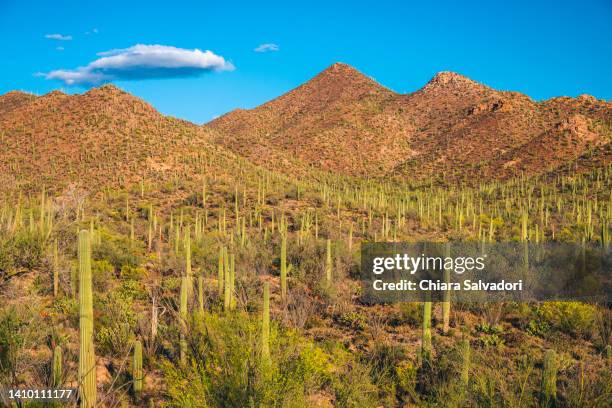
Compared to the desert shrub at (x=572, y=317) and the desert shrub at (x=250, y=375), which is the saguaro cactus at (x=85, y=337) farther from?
the desert shrub at (x=572, y=317)

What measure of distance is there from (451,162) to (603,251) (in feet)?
135

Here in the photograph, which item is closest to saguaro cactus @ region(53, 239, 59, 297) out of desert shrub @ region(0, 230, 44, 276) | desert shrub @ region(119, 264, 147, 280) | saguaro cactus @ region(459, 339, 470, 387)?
desert shrub @ region(0, 230, 44, 276)

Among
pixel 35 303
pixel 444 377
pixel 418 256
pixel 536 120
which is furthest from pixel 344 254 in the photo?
pixel 536 120

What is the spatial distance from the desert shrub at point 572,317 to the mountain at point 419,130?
36244 millimetres

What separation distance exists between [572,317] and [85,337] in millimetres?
11353

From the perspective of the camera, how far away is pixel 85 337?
6277 mm

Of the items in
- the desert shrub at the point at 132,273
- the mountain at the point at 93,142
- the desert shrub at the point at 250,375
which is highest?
the mountain at the point at 93,142

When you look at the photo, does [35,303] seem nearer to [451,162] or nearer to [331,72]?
[451,162]

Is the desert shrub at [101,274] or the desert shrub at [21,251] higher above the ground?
the desert shrub at [21,251]

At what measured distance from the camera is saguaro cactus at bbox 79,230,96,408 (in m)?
6.25

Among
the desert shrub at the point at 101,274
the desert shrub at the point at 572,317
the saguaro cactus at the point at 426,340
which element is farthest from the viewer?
the desert shrub at the point at 101,274

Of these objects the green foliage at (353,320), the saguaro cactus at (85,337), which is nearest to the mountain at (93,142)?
the green foliage at (353,320)

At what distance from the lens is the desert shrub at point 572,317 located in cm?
1166

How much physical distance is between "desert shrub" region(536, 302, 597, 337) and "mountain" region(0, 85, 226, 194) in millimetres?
31932
